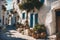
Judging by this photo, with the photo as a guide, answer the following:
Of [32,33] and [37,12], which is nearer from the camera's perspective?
[32,33]

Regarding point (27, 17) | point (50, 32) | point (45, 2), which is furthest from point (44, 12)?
point (27, 17)

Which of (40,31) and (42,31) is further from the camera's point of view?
(42,31)

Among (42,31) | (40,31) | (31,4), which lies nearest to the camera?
(40,31)

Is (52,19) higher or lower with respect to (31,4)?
lower

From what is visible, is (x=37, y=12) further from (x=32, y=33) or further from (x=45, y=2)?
(x=32, y=33)

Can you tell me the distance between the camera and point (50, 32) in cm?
1719

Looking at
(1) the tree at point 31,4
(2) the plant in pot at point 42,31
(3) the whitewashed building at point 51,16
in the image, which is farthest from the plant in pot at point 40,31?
(1) the tree at point 31,4

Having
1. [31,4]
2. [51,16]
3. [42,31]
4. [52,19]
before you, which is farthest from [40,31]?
[31,4]

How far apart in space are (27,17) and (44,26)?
7.04 metres

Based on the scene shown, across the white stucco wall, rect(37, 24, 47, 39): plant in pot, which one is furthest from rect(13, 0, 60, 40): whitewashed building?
rect(37, 24, 47, 39): plant in pot

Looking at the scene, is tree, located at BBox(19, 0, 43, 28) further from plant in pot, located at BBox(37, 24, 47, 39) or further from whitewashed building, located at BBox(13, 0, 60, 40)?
plant in pot, located at BBox(37, 24, 47, 39)

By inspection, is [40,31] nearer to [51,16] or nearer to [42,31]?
[42,31]

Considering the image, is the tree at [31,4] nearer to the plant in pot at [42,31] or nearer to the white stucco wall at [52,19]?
the white stucco wall at [52,19]

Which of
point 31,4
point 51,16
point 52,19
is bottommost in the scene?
point 52,19
